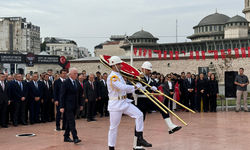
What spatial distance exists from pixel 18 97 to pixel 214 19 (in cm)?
6217

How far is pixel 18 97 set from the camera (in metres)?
10.5

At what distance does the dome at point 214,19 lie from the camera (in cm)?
6525

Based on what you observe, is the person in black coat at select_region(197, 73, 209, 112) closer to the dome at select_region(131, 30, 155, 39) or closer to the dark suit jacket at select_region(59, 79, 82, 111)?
the dark suit jacket at select_region(59, 79, 82, 111)

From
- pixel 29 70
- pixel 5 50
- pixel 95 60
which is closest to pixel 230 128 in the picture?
pixel 95 60

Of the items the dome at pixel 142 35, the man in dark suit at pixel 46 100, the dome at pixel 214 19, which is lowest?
the man in dark suit at pixel 46 100

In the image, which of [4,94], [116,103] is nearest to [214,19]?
[4,94]

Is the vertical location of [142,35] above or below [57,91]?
above

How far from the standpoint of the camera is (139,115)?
6.11 m

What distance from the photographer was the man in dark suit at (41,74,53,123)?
440 inches

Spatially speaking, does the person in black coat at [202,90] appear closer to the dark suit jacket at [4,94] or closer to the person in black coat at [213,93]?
the person in black coat at [213,93]

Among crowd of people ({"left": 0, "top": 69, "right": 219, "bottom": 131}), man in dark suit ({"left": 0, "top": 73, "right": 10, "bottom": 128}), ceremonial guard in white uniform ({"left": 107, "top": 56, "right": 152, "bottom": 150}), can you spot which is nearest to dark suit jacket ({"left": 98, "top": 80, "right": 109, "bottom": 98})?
crowd of people ({"left": 0, "top": 69, "right": 219, "bottom": 131})

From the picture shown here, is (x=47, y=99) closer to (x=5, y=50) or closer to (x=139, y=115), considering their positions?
(x=139, y=115)

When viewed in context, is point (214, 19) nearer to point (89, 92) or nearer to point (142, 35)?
point (142, 35)

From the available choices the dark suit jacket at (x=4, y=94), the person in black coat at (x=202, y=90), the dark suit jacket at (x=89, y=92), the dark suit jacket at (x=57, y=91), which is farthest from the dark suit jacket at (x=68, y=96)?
the person in black coat at (x=202, y=90)
